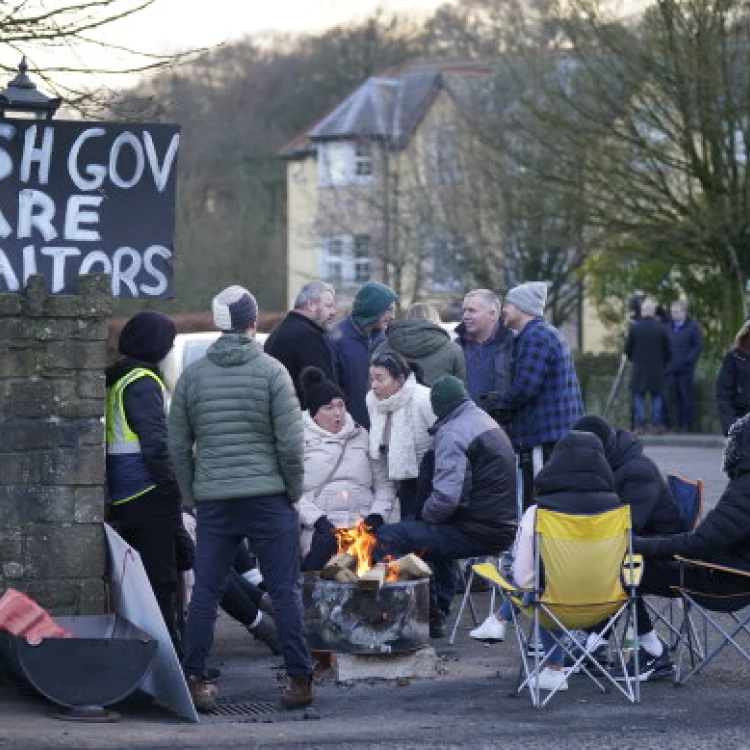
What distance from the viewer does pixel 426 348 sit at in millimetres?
13438

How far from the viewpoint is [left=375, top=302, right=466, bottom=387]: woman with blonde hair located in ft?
43.9

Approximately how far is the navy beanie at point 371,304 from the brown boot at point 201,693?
158 inches

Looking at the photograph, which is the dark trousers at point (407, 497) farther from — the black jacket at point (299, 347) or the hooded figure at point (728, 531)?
the hooded figure at point (728, 531)

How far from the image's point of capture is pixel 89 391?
1052 centimetres

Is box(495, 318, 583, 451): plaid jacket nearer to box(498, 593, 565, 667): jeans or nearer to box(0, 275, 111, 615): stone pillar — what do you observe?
box(498, 593, 565, 667): jeans

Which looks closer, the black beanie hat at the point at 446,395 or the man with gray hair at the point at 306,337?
the black beanie hat at the point at 446,395

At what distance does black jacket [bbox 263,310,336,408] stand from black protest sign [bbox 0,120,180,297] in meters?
2.00

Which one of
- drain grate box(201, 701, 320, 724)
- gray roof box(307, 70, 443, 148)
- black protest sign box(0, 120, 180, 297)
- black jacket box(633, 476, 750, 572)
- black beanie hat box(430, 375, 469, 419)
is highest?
gray roof box(307, 70, 443, 148)

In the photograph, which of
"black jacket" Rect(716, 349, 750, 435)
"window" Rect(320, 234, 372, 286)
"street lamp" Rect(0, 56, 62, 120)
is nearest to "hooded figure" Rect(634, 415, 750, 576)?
"street lamp" Rect(0, 56, 62, 120)

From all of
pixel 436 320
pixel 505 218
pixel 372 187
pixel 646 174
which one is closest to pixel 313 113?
pixel 372 187

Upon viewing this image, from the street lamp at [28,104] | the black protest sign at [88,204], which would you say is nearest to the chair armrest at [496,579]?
the black protest sign at [88,204]

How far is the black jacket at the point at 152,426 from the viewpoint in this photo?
34.3 ft

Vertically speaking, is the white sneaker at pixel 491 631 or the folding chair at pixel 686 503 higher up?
the folding chair at pixel 686 503

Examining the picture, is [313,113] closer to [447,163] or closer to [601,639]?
[447,163]
